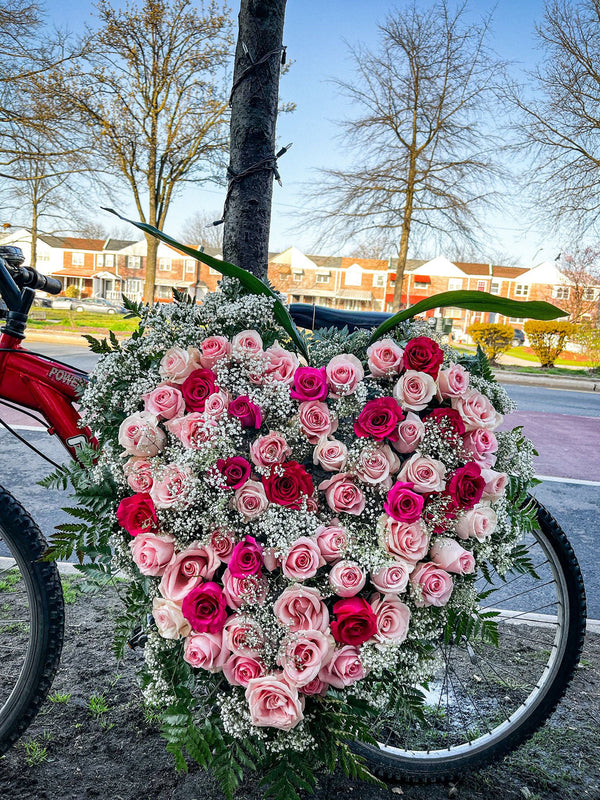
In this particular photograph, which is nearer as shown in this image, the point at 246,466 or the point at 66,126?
the point at 246,466

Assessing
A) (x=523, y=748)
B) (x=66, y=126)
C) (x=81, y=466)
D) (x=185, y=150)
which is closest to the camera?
(x=81, y=466)

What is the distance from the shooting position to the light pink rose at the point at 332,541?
150 cm

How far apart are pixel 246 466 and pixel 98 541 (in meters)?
0.52

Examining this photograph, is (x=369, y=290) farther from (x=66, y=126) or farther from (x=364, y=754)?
(x=364, y=754)

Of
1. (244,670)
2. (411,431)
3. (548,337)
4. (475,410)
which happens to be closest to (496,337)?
(548,337)

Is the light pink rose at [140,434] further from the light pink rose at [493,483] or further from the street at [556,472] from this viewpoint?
the street at [556,472]

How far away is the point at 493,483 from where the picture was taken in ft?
5.43

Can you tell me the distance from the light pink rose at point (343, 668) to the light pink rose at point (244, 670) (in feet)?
0.50

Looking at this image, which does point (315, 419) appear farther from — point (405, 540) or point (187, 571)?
point (187, 571)

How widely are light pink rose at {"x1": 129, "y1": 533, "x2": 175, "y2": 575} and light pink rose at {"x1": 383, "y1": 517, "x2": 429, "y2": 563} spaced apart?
0.55 metres

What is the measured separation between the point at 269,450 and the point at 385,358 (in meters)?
0.40

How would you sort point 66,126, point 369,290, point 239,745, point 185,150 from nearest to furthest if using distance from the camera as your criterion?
point 239,745 < point 66,126 < point 185,150 < point 369,290

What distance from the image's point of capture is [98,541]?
1722 mm

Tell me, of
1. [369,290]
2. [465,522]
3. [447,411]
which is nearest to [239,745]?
[465,522]
